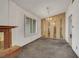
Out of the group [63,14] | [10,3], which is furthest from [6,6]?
[63,14]

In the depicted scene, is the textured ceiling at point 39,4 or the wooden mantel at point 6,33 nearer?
the wooden mantel at point 6,33

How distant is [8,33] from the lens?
3.48 metres

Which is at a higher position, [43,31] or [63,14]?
[63,14]

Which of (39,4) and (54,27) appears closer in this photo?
(39,4)

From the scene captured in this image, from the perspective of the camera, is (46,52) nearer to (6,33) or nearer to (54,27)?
(6,33)

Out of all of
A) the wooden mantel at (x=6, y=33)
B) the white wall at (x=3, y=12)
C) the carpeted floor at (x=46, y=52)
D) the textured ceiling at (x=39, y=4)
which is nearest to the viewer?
the wooden mantel at (x=6, y=33)

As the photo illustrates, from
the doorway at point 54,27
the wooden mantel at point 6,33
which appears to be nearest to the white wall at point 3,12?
the wooden mantel at point 6,33

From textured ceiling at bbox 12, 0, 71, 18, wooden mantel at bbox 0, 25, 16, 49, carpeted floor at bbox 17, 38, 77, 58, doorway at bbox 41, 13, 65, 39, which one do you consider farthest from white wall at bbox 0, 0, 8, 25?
doorway at bbox 41, 13, 65, 39

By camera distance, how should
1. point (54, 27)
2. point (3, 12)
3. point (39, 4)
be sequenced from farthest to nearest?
point (54, 27) → point (39, 4) → point (3, 12)

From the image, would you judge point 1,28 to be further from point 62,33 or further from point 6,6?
point 62,33

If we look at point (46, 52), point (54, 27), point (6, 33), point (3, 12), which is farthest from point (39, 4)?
point (54, 27)


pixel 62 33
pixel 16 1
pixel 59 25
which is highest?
pixel 16 1

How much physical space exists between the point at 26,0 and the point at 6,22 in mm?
1225

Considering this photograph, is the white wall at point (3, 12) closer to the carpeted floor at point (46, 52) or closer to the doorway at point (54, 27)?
the carpeted floor at point (46, 52)
